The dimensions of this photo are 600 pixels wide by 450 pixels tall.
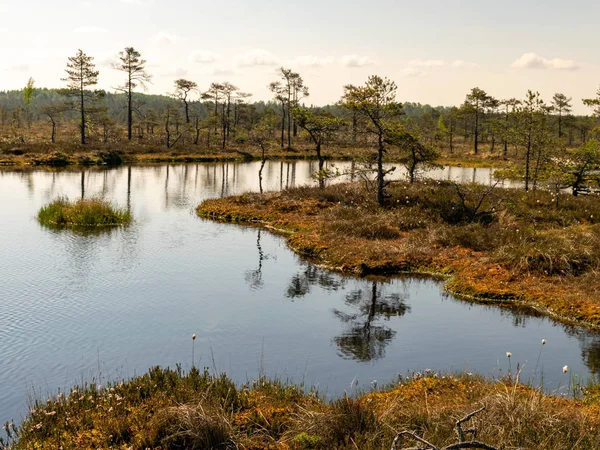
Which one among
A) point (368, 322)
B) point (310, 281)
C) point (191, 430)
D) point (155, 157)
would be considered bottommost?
point (368, 322)

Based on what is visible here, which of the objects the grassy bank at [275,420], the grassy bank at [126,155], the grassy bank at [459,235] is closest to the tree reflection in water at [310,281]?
the grassy bank at [459,235]

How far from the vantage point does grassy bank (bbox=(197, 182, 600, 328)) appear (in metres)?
18.3

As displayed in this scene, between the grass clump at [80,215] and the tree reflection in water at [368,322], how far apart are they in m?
15.5

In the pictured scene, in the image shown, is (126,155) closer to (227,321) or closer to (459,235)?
(459,235)

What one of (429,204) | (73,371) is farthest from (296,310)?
(429,204)

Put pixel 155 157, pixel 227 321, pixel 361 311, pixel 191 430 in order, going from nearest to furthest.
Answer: pixel 191 430
pixel 227 321
pixel 361 311
pixel 155 157

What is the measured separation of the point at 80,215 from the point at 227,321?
1604 centimetres

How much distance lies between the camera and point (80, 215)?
28.2 m

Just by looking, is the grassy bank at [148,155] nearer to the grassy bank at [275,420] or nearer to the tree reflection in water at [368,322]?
the tree reflection in water at [368,322]

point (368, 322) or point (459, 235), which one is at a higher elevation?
point (459, 235)

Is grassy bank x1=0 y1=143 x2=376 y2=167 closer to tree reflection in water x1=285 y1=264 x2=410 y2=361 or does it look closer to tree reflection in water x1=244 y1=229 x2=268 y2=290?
tree reflection in water x1=244 y1=229 x2=268 y2=290

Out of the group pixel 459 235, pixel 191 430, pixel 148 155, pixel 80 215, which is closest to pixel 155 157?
pixel 148 155

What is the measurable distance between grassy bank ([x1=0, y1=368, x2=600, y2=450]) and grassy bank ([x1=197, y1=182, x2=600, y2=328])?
8.60 metres

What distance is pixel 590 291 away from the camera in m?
17.3
